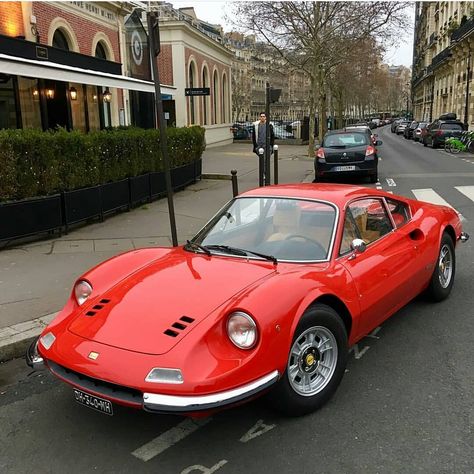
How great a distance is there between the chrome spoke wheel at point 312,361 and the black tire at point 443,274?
211 centimetres

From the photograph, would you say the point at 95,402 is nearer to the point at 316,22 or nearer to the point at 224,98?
the point at 316,22

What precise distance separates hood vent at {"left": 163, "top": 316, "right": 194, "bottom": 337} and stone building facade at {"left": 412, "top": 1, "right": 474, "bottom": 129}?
43957 mm

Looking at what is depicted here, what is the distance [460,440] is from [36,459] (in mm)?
2431

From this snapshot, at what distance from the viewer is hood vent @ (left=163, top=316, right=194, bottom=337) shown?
2.95 meters

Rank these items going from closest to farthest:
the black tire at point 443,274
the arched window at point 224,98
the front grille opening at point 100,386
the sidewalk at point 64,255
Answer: the front grille opening at point 100,386, the sidewalk at point 64,255, the black tire at point 443,274, the arched window at point 224,98

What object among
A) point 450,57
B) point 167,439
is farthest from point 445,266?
point 450,57

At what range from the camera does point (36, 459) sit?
2.91 metres

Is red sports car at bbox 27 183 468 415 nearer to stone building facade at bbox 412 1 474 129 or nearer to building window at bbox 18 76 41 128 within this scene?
building window at bbox 18 76 41 128

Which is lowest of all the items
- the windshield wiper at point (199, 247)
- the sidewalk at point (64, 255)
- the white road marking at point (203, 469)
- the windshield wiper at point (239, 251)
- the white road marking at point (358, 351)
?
the white road marking at point (358, 351)

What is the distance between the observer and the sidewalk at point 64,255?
478 cm

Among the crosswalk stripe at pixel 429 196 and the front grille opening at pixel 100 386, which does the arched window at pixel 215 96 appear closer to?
the crosswalk stripe at pixel 429 196

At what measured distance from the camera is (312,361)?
3.29 meters

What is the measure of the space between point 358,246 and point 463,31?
48.1 meters

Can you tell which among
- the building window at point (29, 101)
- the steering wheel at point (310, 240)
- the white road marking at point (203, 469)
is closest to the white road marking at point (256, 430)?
the white road marking at point (203, 469)
